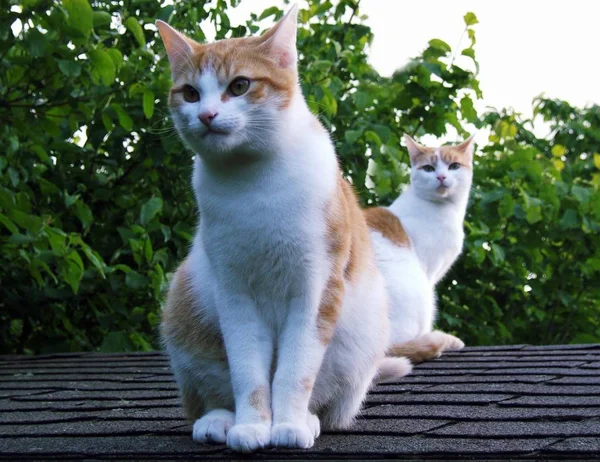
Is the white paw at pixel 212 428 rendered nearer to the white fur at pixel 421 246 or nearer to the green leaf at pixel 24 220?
the green leaf at pixel 24 220

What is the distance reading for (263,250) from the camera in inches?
87.7

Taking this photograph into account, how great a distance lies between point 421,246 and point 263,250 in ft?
9.32

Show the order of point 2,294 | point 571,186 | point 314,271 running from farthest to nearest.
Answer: point 571,186 < point 2,294 < point 314,271

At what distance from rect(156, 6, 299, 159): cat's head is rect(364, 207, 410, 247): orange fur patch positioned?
7.49 ft

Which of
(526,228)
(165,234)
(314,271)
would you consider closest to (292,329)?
(314,271)

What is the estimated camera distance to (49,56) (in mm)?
3828

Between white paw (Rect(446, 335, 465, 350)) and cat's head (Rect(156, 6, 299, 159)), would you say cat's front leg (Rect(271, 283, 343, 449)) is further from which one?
white paw (Rect(446, 335, 465, 350))

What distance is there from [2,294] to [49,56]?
6.07ft

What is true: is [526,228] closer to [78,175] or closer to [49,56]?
[78,175]

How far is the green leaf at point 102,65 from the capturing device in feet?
12.1

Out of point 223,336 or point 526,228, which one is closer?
point 223,336

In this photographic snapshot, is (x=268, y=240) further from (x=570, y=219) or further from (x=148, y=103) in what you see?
(x=570, y=219)

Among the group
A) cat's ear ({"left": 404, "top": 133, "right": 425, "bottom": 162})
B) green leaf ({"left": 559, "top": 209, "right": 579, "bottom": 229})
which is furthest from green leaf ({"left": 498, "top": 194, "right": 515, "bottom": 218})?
cat's ear ({"left": 404, "top": 133, "right": 425, "bottom": 162})

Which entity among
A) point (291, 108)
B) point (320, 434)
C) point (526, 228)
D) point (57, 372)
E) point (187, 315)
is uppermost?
point (291, 108)
